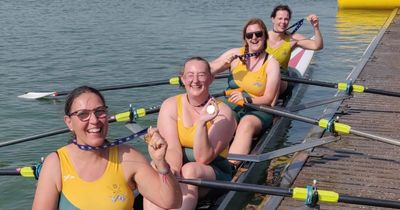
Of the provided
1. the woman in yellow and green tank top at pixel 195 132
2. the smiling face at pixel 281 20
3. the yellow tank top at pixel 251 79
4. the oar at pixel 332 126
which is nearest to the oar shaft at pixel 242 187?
the woman in yellow and green tank top at pixel 195 132

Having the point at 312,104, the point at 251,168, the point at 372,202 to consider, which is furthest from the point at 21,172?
the point at 312,104

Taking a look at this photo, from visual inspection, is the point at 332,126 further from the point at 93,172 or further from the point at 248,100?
the point at 93,172

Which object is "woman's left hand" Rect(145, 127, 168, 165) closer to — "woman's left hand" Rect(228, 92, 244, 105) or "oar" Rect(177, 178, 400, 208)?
"oar" Rect(177, 178, 400, 208)

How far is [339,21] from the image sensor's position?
21.7 metres

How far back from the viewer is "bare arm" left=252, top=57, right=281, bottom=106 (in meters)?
6.67

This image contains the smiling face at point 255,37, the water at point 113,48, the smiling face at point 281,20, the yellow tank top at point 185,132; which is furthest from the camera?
the water at point 113,48

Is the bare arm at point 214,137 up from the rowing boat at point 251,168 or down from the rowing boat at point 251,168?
up

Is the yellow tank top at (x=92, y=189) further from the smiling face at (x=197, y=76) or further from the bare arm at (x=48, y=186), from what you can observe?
the smiling face at (x=197, y=76)

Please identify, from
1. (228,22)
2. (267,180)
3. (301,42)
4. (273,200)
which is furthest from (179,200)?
(228,22)

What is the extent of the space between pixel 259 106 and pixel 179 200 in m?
3.56

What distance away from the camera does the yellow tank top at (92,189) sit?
3.23 metres

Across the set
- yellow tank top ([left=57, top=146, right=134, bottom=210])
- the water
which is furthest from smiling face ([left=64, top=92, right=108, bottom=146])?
the water

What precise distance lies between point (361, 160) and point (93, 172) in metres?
4.08

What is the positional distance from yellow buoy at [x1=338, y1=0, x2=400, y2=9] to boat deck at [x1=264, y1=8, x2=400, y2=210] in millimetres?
14669
